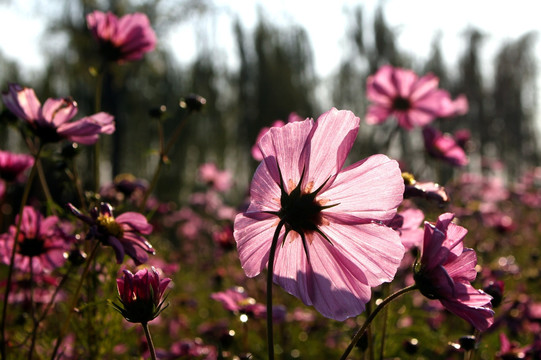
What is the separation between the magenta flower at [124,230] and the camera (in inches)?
28.7

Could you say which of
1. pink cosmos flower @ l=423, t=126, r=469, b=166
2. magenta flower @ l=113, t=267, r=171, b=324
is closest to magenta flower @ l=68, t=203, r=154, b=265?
magenta flower @ l=113, t=267, r=171, b=324

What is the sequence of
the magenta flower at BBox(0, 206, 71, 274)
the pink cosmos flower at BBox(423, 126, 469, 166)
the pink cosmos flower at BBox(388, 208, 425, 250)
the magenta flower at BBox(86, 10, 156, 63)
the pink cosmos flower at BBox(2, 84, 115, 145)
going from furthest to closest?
the pink cosmos flower at BBox(423, 126, 469, 166)
the magenta flower at BBox(86, 10, 156, 63)
the magenta flower at BBox(0, 206, 71, 274)
the pink cosmos flower at BBox(2, 84, 115, 145)
the pink cosmos flower at BBox(388, 208, 425, 250)

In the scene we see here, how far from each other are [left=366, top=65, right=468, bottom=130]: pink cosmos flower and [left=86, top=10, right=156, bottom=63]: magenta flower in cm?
87

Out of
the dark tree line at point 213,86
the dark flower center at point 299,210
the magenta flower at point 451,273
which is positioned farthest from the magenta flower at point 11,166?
the dark tree line at point 213,86

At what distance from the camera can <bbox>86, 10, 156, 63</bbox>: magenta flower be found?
121cm

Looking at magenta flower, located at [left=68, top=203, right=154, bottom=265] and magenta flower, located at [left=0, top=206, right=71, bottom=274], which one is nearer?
magenta flower, located at [left=68, top=203, right=154, bottom=265]

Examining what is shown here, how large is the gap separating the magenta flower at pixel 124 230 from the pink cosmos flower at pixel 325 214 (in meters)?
0.20

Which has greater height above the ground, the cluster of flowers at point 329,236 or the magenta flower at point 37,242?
the cluster of flowers at point 329,236

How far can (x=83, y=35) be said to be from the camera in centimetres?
891

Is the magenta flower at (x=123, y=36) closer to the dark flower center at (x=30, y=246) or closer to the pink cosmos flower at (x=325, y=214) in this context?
the dark flower center at (x=30, y=246)

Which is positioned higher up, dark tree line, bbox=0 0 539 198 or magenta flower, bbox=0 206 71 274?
magenta flower, bbox=0 206 71 274

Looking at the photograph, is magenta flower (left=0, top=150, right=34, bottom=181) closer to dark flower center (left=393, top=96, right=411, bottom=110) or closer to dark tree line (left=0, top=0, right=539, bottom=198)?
dark flower center (left=393, top=96, right=411, bottom=110)

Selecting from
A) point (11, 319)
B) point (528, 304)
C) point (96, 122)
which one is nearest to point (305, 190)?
point (96, 122)

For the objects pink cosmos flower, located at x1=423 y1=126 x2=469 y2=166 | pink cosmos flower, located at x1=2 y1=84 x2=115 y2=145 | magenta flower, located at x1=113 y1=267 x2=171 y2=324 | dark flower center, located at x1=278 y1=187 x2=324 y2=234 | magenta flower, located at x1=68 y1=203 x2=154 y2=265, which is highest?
dark flower center, located at x1=278 y1=187 x2=324 y2=234
